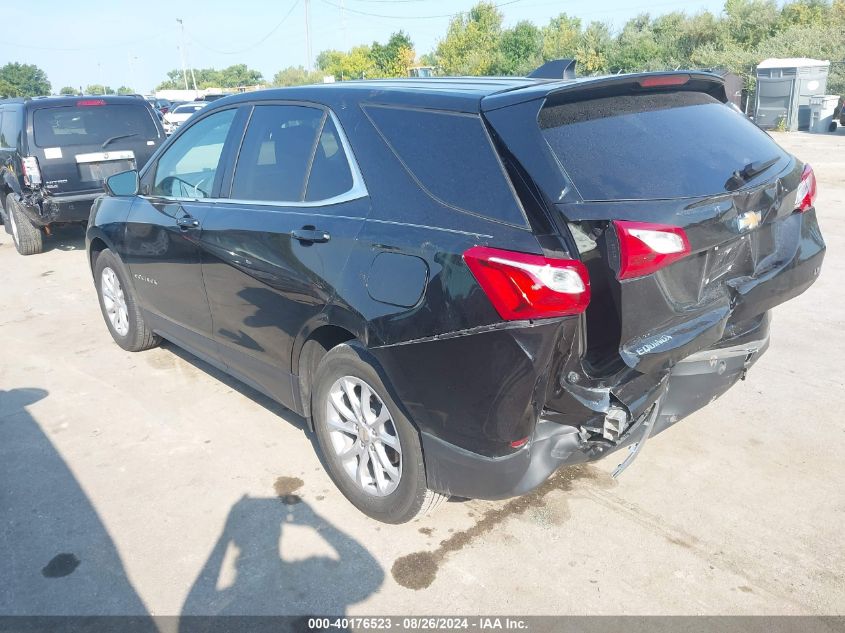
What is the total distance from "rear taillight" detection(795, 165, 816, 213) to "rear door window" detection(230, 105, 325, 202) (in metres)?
2.19

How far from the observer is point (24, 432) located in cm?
421

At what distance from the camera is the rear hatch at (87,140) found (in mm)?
8328

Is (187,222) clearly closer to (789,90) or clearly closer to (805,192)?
(805,192)

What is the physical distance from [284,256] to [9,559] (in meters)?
1.76

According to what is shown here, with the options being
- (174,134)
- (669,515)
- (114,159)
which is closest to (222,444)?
(174,134)

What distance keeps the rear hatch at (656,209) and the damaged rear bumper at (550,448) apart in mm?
210

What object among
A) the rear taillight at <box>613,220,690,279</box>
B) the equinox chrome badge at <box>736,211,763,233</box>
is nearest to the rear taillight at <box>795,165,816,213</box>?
the equinox chrome badge at <box>736,211,763,233</box>

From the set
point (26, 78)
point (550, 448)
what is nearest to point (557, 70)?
point (550, 448)

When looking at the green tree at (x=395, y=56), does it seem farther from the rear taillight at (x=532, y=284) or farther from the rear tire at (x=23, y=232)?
the rear taillight at (x=532, y=284)

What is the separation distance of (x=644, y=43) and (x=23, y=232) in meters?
36.6

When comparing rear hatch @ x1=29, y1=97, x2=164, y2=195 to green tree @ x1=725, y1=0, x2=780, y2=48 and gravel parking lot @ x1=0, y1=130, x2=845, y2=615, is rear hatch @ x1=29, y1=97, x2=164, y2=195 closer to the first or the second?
gravel parking lot @ x1=0, y1=130, x2=845, y2=615

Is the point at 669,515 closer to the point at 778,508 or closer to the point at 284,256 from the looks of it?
the point at 778,508

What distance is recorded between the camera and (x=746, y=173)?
9.35ft

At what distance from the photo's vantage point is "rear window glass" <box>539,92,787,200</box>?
2.51m
